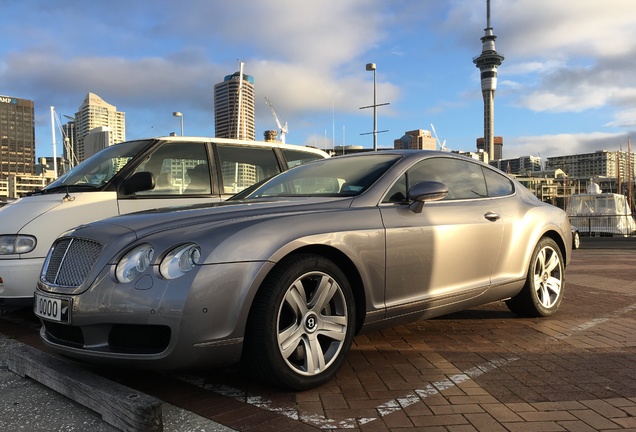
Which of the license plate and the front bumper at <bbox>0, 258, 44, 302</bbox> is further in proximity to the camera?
the front bumper at <bbox>0, 258, 44, 302</bbox>

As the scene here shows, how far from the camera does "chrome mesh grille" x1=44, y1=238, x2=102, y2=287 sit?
2.86 metres

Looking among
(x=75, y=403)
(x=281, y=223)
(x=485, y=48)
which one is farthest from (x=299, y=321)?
(x=485, y=48)

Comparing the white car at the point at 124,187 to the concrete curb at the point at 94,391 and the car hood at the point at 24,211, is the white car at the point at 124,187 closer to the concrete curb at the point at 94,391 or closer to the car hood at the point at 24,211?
the car hood at the point at 24,211

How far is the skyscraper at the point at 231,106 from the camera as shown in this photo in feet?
144

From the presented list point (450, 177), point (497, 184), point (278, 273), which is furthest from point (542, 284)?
point (278, 273)

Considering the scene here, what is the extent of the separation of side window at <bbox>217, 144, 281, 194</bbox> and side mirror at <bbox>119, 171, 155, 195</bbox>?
1.07 m

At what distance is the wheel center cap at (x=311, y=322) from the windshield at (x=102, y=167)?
3187 mm

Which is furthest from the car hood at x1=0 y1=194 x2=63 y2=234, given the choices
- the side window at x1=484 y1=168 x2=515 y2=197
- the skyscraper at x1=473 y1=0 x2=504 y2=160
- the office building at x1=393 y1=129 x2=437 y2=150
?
the skyscraper at x1=473 y1=0 x2=504 y2=160

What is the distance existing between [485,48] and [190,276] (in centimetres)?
17163

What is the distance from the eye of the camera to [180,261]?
268cm

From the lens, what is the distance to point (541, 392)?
3021mm

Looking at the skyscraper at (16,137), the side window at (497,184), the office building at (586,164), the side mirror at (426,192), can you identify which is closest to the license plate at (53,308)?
the side mirror at (426,192)

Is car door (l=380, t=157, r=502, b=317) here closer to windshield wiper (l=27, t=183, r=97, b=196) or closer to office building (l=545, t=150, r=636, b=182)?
windshield wiper (l=27, t=183, r=97, b=196)

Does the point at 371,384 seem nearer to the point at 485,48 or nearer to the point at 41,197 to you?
the point at 41,197
